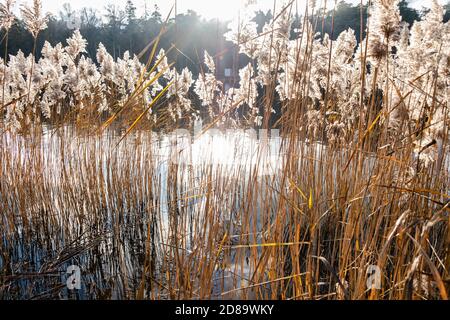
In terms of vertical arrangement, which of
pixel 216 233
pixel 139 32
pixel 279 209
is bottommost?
pixel 216 233

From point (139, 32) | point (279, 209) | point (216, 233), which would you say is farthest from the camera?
point (139, 32)

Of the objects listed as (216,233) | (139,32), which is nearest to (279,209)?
(216,233)

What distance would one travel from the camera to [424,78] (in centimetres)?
211

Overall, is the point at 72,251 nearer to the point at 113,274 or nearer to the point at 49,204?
the point at 113,274

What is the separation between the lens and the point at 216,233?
174cm

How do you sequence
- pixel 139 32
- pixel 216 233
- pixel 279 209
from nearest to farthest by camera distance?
pixel 279 209, pixel 216 233, pixel 139 32

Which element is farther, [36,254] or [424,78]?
[36,254]

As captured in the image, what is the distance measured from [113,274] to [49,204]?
0.95 meters

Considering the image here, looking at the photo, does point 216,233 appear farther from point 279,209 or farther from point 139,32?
point 139,32

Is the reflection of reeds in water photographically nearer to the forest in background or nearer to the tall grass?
the tall grass
